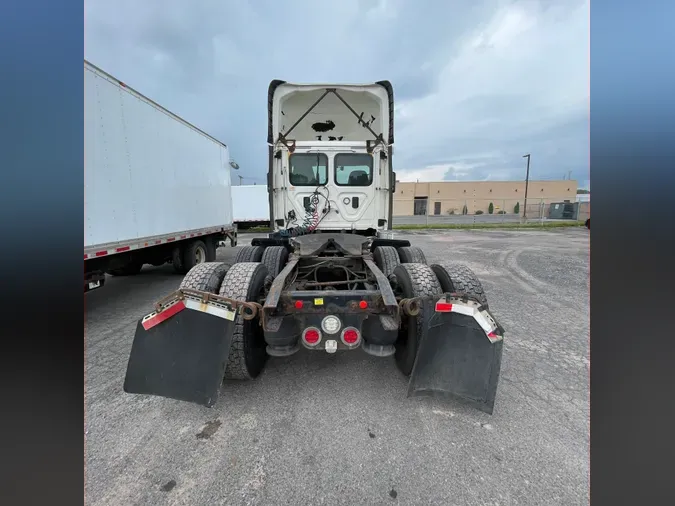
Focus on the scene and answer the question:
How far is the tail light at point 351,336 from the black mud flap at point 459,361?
1.65ft

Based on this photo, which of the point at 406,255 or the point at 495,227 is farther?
the point at 495,227

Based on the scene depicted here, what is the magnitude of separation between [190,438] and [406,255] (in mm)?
3401

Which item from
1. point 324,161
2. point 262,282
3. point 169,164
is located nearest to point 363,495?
point 262,282

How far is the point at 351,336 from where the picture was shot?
2338 mm

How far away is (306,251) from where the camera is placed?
12.1ft

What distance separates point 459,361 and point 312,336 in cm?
115

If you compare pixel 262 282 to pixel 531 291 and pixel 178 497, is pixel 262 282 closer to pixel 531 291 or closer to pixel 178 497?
pixel 178 497

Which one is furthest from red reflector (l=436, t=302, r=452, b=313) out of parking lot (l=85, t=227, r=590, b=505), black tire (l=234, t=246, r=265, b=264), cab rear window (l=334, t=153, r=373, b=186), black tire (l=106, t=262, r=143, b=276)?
black tire (l=106, t=262, r=143, b=276)

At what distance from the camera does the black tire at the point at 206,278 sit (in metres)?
2.78

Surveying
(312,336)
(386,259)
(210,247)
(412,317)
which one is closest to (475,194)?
(210,247)

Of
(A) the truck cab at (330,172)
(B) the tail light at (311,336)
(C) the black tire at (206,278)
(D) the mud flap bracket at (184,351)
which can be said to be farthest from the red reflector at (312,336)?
(A) the truck cab at (330,172)

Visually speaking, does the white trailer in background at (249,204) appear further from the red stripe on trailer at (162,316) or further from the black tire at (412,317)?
the red stripe on trailer at (162,316)

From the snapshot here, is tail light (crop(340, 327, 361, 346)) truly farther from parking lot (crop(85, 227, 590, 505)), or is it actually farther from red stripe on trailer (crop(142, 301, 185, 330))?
red stripe on trailer (crop(142, 301, 185, 330))

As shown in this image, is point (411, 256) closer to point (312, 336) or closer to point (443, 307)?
point (443, 307)
